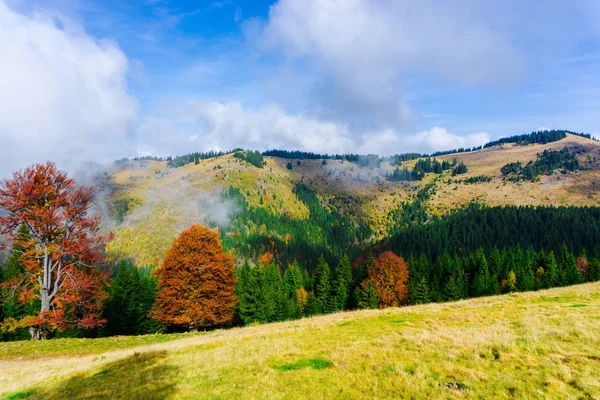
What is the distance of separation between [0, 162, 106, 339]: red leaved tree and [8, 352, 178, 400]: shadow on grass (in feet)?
46.3

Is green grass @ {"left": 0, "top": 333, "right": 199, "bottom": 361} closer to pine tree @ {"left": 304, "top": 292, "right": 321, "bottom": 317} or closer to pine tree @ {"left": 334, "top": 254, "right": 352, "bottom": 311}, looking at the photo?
pine tree @ {"left": 304, "top": 292, "right": 321, "bottom": 317}

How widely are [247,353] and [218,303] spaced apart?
25.7 meters

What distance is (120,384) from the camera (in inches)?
528

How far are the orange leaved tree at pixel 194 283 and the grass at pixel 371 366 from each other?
60.1ft

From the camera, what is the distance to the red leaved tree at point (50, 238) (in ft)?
84.0

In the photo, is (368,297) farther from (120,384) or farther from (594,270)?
(594,270)

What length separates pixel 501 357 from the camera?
10.8m

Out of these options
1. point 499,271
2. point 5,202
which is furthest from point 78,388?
point 499,271

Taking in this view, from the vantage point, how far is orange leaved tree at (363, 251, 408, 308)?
73250mm

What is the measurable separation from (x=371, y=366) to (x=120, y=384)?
11025 millimetres

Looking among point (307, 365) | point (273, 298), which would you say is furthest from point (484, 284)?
point (307, 365)

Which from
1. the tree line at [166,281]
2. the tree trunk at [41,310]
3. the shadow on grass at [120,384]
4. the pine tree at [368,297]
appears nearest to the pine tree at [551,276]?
the tree line at [166,281]

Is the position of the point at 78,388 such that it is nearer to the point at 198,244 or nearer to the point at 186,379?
the point at 186,379

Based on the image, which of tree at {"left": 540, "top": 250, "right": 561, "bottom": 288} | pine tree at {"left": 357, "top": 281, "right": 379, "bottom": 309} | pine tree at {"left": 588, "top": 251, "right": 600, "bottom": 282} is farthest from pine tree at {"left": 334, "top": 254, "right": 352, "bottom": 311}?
pine tree at {"left": 588, "top": 251, "right": 600, "bottom": 282}
